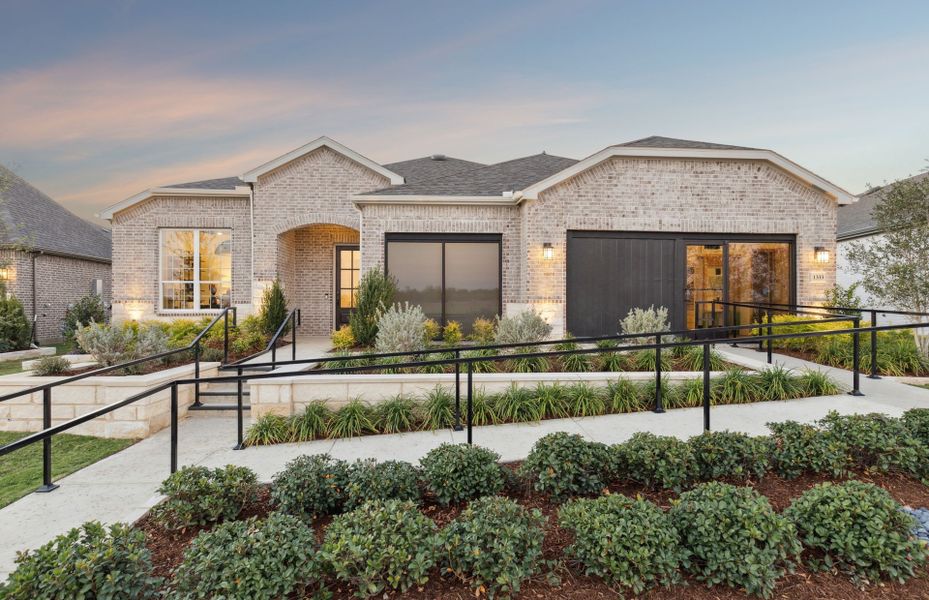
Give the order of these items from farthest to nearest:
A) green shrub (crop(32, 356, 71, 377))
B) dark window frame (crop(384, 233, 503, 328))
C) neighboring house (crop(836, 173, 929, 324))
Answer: neighboring house (crop(836, 173, 929, 324)), dark window frame (crop(384, 233, 503, 328)), green shrub (crop(32, 356, 71, 377))

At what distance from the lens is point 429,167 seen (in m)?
14.4

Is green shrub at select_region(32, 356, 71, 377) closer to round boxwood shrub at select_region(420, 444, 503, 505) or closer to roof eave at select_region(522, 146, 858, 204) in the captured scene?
round boxwood shrub at select_region(420, 444, 503, 505)

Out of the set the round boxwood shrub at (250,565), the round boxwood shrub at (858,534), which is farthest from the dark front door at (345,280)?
the round boxwood shrub at (858,534)

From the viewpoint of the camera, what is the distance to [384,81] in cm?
1223

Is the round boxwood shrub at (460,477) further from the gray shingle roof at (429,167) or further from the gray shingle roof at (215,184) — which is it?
the gray shingle roof at (215,184)

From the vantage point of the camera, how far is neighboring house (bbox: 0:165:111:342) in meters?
13.4

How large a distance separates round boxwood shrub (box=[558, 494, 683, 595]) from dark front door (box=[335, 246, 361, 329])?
11.1 meters

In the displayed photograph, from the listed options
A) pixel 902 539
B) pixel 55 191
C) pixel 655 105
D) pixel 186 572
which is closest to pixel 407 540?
pixel 186 572

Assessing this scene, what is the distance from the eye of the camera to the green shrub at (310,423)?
473 centimetres

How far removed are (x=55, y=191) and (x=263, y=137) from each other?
10.7m

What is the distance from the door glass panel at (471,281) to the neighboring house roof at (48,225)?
1365cm

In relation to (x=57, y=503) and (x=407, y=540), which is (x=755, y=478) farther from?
(x=57, y=503)

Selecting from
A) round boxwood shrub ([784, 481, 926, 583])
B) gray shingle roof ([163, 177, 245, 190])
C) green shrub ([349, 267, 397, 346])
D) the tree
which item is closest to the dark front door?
green shrub ([349, 267, 397, 346])

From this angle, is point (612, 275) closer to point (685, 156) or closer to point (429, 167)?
point (685, 156)
